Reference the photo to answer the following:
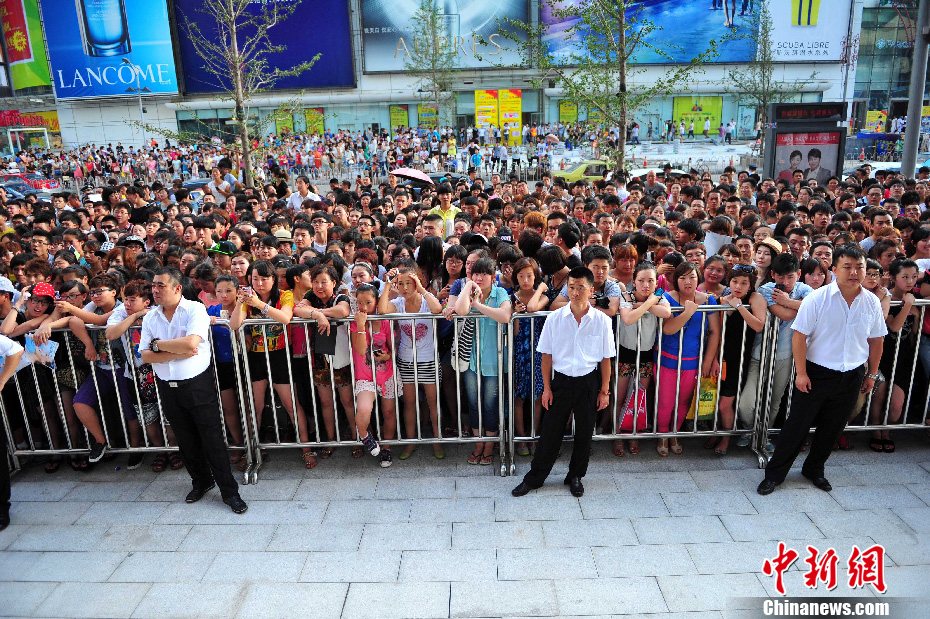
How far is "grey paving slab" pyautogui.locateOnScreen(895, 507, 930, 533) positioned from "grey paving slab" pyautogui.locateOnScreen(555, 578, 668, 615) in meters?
2.05

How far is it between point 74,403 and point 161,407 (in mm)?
706

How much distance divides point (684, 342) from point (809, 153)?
1181cm

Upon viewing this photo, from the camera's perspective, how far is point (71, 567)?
175 inches

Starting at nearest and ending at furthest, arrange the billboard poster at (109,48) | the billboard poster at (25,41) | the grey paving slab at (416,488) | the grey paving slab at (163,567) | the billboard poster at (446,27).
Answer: the grey paving slab at (163,567), the grey paving slab at (416,488), the billboard poster at (109,48), the billboard poster at (446,27), the billboard poster at (25,41)

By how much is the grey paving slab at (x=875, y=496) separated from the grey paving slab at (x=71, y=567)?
17.6ft

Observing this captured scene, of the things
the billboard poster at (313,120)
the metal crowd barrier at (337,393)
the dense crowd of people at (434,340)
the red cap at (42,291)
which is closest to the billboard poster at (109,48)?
the billboard poster at (313,120)

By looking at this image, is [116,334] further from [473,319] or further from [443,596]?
[443,596]

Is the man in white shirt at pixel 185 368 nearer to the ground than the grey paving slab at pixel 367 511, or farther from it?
farther from it

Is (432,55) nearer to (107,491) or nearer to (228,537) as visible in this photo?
(107,491)

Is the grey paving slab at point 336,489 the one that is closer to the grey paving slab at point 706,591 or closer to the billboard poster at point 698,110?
the grey paving slab at point 706,591

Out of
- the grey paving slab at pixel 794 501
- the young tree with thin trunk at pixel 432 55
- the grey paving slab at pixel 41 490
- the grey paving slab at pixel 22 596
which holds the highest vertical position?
the young tree with thin trunk at pixel 432 55

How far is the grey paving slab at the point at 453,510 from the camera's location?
189 inches

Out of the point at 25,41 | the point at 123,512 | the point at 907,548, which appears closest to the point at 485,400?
the point at 123,512

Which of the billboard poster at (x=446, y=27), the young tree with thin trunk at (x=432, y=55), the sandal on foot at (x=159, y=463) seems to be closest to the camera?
the sandal on foot at (x=159, y=463)
